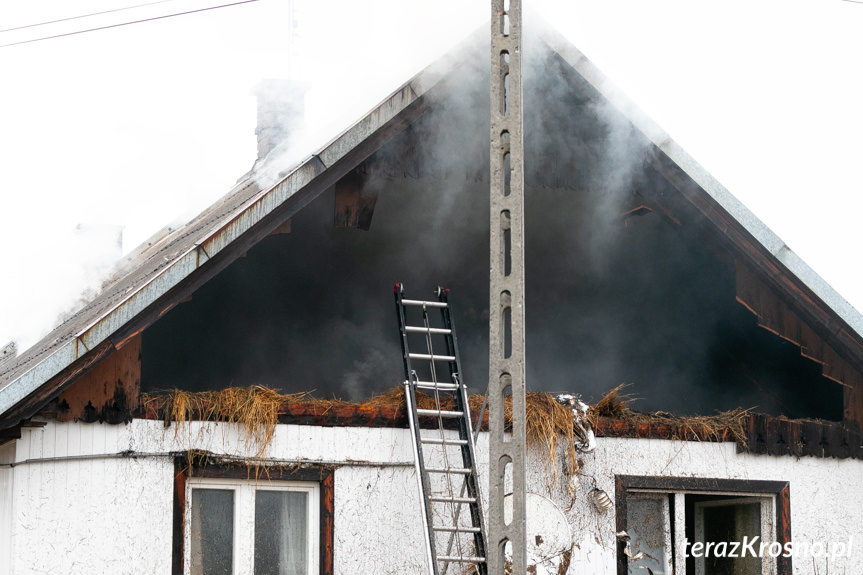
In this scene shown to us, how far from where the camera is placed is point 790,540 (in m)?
9.58

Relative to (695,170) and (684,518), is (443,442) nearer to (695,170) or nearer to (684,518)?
(684,518)

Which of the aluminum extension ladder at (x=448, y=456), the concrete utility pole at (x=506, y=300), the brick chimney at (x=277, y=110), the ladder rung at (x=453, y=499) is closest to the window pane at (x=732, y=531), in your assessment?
the aluminum extension ladder at (x=448, y=456)

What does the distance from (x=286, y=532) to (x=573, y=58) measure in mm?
4577

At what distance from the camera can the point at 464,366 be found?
10336mm

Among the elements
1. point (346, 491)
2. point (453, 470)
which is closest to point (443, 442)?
point (453, 470)

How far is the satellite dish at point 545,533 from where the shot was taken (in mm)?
8805

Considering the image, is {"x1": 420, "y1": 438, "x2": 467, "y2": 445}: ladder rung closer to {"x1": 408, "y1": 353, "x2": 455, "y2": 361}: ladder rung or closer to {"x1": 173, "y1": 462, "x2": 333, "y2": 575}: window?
{"x1": 408, "y1": 353, "x2": 455, "y2": 361}: ladder rung

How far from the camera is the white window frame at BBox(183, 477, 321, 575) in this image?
314 inches

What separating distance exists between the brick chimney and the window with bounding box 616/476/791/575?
1034 cm

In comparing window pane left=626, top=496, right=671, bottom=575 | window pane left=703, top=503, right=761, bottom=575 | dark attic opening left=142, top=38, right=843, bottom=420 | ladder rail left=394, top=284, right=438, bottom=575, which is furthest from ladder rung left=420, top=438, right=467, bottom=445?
window pane left=703, top=503, right=761, bottom=575

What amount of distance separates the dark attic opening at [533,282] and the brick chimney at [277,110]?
7946 millimetres

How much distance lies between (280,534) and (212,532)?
0.53 meters

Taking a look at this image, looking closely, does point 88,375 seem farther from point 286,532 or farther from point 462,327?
point 462,327

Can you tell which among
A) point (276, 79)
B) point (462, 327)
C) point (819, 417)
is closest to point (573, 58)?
point (462, 327)
